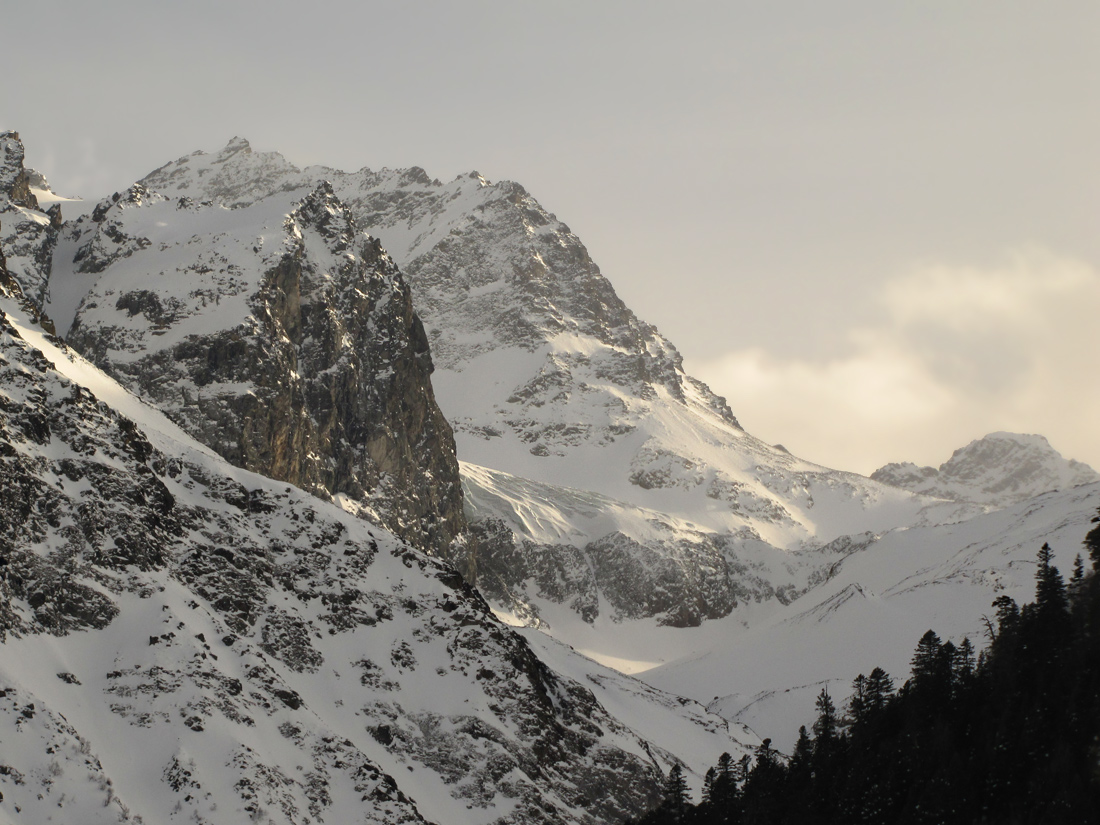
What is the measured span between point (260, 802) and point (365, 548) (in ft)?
112

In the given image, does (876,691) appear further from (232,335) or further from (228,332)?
(228,332)

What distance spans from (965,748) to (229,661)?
52908mm

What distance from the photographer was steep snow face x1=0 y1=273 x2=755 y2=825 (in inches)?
3386

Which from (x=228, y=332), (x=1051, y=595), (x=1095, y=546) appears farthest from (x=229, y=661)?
(x=228, y=332)

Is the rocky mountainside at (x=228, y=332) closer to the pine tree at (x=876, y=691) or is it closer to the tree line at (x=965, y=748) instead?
the tree line at (x=965, y=748)

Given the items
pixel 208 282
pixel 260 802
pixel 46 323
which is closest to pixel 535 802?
pixel 260 802

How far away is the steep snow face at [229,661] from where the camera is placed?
86000mm

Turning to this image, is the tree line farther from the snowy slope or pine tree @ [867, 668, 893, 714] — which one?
the snowy slope

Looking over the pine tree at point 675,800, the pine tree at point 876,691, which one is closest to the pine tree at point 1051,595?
the pine tree at point 876,691

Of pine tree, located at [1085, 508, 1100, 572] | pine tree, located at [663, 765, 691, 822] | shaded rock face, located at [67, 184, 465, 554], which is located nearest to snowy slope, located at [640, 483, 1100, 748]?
pine tree, located at [1085, 508, 1100, 572]

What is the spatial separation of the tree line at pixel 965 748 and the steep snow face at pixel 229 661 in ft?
53.7

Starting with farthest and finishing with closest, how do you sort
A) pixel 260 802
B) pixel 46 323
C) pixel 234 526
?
1. pixel 46 323
2. pixel 234 526
3. pixel 260 802

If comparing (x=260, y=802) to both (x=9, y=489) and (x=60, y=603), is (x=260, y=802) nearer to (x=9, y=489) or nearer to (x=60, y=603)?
(x=60, y=603)

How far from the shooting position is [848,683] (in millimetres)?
161625
